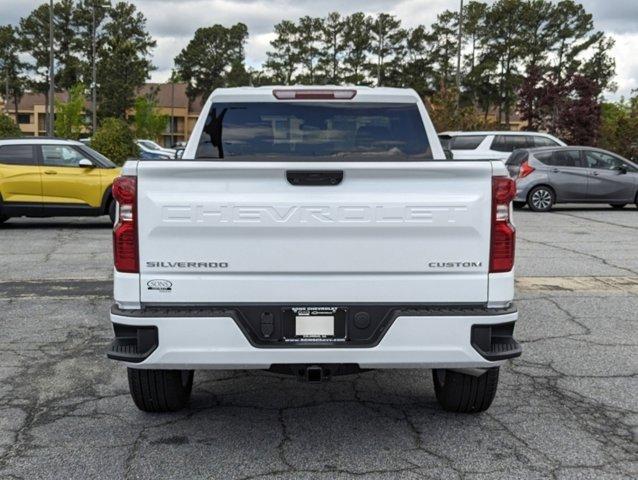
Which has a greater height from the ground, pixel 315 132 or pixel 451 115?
pixel 451 115

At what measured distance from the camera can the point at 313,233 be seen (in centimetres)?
378

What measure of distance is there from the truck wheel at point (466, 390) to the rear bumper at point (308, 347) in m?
0.63

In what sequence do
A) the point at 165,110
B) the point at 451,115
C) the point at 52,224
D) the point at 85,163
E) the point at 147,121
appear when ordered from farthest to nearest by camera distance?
the point at 165,110 < the point at 147,121 < the point at 451,115 < the point at 52,224 < the point at 85,163

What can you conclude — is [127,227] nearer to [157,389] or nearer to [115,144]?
[157,389]

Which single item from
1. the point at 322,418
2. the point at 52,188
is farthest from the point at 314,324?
the point at 52,188

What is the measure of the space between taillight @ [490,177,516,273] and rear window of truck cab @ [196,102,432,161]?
4.49ft

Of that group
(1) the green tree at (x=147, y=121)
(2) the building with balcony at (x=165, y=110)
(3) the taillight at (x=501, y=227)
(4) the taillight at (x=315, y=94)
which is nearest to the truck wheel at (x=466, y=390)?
(3) the taillight at (x=501, y=227)

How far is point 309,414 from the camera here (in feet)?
15.4

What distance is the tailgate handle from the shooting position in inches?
150

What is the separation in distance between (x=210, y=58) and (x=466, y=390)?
3974 inches

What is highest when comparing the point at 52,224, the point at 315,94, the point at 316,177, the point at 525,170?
the point at 315,94

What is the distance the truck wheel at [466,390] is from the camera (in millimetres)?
4477

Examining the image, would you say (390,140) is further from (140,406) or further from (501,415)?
(140,406)

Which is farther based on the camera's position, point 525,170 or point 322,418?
point 525,170
